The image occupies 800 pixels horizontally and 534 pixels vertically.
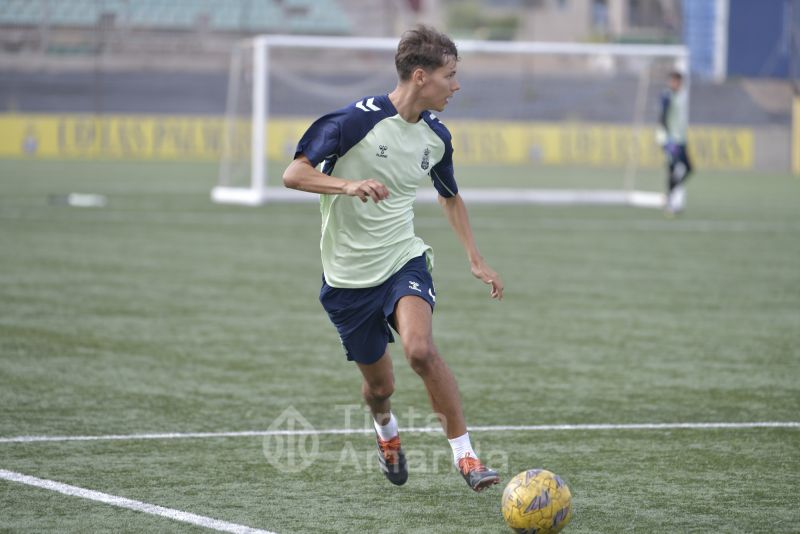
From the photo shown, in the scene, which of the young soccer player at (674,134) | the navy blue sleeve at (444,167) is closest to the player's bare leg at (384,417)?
the navy blue sleeve at (444,167)

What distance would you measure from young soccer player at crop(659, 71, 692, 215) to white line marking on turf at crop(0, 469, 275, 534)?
17087mm

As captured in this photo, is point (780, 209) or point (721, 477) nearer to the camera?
point (721, 477)

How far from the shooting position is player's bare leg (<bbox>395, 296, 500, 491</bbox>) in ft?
18.1

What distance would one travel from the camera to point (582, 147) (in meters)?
39.1

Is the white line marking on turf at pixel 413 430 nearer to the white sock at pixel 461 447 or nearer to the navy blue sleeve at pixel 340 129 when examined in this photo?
the white sock at pixel 461 447

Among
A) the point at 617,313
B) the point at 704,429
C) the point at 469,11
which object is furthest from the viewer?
the point at 469,11

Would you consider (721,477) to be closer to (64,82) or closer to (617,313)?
(617,313)

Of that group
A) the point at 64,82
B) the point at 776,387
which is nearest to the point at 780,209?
the point at 776,387

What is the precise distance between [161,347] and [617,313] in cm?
393

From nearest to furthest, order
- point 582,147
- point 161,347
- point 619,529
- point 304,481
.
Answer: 1. point 619,529
2. point 304,481
3. point 161,347
4. point 582,147

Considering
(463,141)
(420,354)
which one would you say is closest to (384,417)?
(420,354)

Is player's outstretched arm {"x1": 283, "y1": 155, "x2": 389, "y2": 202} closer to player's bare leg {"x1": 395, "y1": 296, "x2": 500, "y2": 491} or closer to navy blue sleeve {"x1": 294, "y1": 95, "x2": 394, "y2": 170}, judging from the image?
navy blue sleeve {"x1": 294, "y1": 95, "x2": 394, "y2": 170}

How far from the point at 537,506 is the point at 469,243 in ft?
4.81

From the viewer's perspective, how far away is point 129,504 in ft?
17.9
